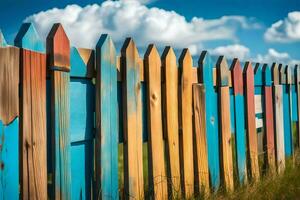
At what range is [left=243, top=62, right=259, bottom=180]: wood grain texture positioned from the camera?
4.99m

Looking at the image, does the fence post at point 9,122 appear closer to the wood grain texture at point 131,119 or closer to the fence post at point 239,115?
the wood grain texture at point 131,119

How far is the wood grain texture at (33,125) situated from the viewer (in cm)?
238

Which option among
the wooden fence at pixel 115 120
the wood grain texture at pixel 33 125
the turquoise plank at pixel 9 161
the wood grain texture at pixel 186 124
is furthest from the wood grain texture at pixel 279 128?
the turquoise plank at pixel 9 161

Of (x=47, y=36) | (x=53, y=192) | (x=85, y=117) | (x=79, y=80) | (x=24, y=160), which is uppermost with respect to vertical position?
(x=47, y=36)

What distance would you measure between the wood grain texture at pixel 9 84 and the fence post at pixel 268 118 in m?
3.96

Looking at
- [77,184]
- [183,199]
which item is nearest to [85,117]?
[77,184]

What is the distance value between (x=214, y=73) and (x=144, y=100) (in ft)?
4.15

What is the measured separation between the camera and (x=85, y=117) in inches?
114

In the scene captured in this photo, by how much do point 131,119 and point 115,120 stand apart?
0.18 meters

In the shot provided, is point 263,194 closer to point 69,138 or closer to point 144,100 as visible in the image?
point 144,100

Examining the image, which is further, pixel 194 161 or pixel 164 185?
pixel 194 161

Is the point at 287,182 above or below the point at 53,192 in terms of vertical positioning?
below

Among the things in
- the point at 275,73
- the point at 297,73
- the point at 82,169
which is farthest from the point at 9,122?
the point at 297,73

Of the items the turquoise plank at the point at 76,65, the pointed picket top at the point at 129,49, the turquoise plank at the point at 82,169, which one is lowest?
the turquoise plank at the point at 82,169
